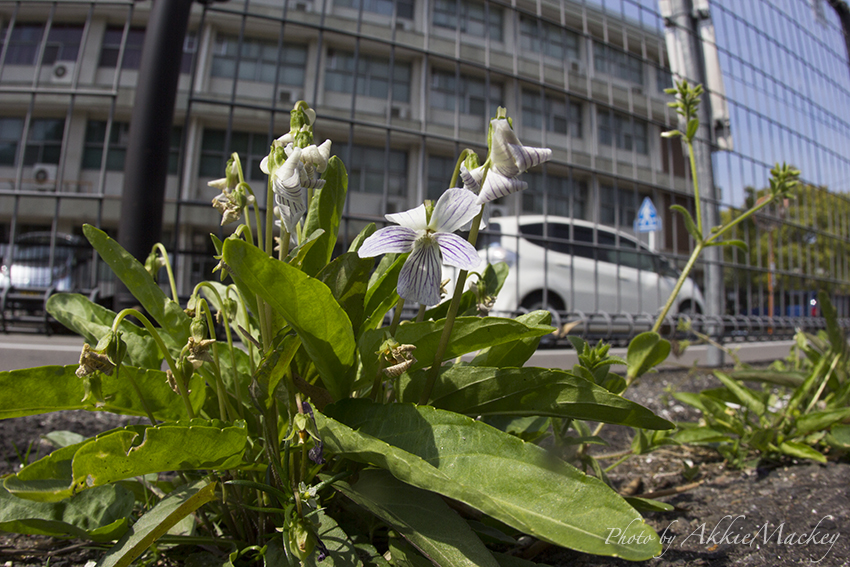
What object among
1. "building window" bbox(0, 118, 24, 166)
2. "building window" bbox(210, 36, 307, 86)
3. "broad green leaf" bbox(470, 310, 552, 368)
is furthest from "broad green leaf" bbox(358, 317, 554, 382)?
"building window" bbox(0, 118, 24, 166)

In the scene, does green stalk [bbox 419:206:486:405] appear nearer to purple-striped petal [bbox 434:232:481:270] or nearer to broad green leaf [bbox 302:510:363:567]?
purple-striped petal [bbox 434:232:481:270]

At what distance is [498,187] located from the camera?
1.94ft

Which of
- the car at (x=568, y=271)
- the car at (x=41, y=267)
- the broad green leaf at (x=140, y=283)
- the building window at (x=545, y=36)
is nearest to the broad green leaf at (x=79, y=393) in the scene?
the broad green leaf at (x=140, y=283)

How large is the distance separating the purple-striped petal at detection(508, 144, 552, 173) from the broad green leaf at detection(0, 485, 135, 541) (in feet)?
2.35

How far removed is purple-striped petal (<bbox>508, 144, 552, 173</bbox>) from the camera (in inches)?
23.7

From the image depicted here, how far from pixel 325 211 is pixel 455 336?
1.02ft

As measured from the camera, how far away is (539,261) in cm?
393

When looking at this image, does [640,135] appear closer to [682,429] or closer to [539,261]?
[539,261]

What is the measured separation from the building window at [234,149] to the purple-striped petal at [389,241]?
8.96 m

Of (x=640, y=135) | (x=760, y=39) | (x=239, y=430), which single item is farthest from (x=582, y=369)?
(x=640, y=135)

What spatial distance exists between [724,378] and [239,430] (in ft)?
4.57

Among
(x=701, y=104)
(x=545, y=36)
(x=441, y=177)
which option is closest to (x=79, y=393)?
(x=701, y=104)

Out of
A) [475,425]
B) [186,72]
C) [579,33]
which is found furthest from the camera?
[186,72]

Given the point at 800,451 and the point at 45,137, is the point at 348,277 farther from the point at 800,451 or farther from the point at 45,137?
the point at 45,137
